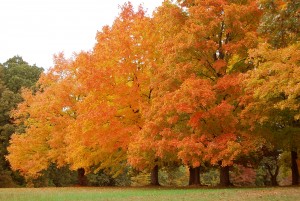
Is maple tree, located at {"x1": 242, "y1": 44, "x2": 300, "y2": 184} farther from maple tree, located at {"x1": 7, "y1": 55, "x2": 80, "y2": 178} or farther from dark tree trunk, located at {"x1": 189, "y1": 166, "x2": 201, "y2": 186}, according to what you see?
maple tree, located at {"x1": 7, "y1": 55, "x2": 80, "y2": 178}

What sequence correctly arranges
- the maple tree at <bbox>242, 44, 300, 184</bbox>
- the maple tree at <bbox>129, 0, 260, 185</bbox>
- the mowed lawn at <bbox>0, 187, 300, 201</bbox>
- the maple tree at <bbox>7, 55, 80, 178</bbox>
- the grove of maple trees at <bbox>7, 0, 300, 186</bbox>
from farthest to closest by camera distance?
1. the maple tree at <bbox>7, 55, 80, 178</bbox>
2. the maple tree at <bbox>129, 0, 260, 185</bbox>
3. the grove of maple trees at <bbox>7, 0, 300, 186</bbox>
4. the maple tree at <bbox>242, 44, 300, 184</bbox>
5. the mowed lawn at <bbox>0, 187, 300, 201</bbox>

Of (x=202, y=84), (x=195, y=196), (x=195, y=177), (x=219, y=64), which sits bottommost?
(x=195, y=196)

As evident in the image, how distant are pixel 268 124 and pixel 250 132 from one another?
128 cm

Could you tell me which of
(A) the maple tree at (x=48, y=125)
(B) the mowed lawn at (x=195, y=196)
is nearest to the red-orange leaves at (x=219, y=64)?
(B) the mowed lawn at (x=195, y=196)

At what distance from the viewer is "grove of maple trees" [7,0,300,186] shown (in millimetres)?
18734

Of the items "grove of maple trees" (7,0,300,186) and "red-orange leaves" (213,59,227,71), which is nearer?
"grove of maple trees" (7,0,300,186)

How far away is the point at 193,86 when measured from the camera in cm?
2069

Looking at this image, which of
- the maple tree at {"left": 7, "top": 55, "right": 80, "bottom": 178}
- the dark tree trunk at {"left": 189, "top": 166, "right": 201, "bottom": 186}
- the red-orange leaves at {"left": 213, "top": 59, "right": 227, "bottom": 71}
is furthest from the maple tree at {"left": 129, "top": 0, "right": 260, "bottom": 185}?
the maple tree at {"left": 7, "top": 55, "right": 80, "bottom": 178}

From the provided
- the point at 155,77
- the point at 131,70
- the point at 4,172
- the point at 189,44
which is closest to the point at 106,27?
the point at 131,70

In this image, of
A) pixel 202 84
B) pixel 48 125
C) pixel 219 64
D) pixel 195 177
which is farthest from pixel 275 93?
pixel 48 125

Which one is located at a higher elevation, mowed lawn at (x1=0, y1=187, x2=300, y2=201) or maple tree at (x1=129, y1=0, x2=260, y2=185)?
maple tree at (x1=129, y1=0, x2=260, y2=185)

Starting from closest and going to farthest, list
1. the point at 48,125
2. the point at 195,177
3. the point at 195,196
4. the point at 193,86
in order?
the point at 195,196
the point at 193,86
the point at 195,177
the point at 48,125

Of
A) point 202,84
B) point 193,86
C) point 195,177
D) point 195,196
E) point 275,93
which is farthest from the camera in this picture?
point 195,177

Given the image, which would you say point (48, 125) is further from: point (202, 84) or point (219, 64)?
point (219, 64)
